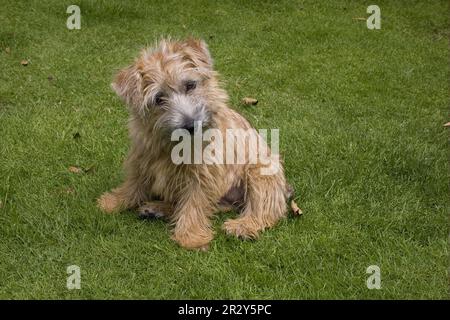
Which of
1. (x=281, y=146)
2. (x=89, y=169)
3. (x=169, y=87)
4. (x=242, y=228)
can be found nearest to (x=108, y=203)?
(x=89, y=169)

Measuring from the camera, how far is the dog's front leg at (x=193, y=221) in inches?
159

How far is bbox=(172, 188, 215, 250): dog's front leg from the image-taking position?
4.05 metres

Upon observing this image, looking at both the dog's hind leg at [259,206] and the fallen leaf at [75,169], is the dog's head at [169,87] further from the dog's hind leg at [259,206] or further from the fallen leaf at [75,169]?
the fallen leaf at [75,169]

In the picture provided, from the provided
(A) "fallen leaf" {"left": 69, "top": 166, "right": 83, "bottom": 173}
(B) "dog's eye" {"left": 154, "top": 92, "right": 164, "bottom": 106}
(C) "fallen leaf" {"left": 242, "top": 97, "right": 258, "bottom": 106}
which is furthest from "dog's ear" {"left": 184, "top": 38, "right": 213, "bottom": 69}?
(C) "fallen leaf" {"left": 242, "top": 97, "right": 258, "bottom": 106}

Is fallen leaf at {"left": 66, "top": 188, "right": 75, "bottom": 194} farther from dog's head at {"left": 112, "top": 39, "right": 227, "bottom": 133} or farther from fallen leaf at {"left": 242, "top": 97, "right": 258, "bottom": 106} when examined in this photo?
fallen leaf at {"left": 242, "top": 97, "right": 258, "bottom": 106}

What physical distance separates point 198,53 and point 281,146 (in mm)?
1908

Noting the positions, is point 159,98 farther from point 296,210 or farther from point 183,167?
point 296,210

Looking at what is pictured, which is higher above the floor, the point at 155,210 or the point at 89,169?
the point at 89,169

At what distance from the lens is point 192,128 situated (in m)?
3.66

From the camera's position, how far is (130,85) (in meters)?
3.78

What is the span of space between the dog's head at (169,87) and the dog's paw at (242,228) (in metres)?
0.87

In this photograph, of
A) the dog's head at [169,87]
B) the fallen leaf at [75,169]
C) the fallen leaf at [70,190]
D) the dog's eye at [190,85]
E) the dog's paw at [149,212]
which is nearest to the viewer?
the dog's head at [169,87]

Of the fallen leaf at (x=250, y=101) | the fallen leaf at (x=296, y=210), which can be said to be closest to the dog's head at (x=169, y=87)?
the fallen leaf at (x=296, y=210)

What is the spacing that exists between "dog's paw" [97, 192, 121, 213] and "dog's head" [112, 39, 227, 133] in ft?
2.96
